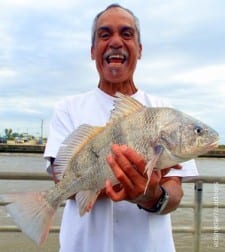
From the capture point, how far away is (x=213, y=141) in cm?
195

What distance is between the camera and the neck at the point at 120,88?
2.44 metres

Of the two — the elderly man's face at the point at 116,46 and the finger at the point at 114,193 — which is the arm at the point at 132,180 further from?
the elderly man's face at the point at 116,46

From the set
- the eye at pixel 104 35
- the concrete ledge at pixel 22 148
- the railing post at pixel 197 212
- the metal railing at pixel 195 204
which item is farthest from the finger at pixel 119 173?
the concrete ledge at pixel 22 148

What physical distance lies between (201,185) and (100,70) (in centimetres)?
Answer: 274

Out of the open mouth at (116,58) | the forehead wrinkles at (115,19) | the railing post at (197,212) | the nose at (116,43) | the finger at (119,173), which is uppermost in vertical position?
the forehead wrinkles at (115,19)

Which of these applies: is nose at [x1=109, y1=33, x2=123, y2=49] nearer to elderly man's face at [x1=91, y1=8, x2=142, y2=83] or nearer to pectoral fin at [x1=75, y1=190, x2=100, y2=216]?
elderly man's face at [x1=91, y1=8, x2=142, y2=83]

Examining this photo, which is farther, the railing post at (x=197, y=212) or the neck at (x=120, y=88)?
the railing post at (x=197, y=212)

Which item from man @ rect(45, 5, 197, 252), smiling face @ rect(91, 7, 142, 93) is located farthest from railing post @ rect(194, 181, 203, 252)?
smiling face @ rect(91, 7, 142, 93)

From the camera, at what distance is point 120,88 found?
2.44 m

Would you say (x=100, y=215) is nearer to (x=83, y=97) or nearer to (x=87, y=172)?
(x=87, y=172)

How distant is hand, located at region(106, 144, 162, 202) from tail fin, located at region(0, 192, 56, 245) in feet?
1.13

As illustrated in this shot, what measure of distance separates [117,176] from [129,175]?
5 cm

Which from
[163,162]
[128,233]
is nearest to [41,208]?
[128,233]

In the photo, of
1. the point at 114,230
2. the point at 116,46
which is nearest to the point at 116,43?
the point at 116,46
